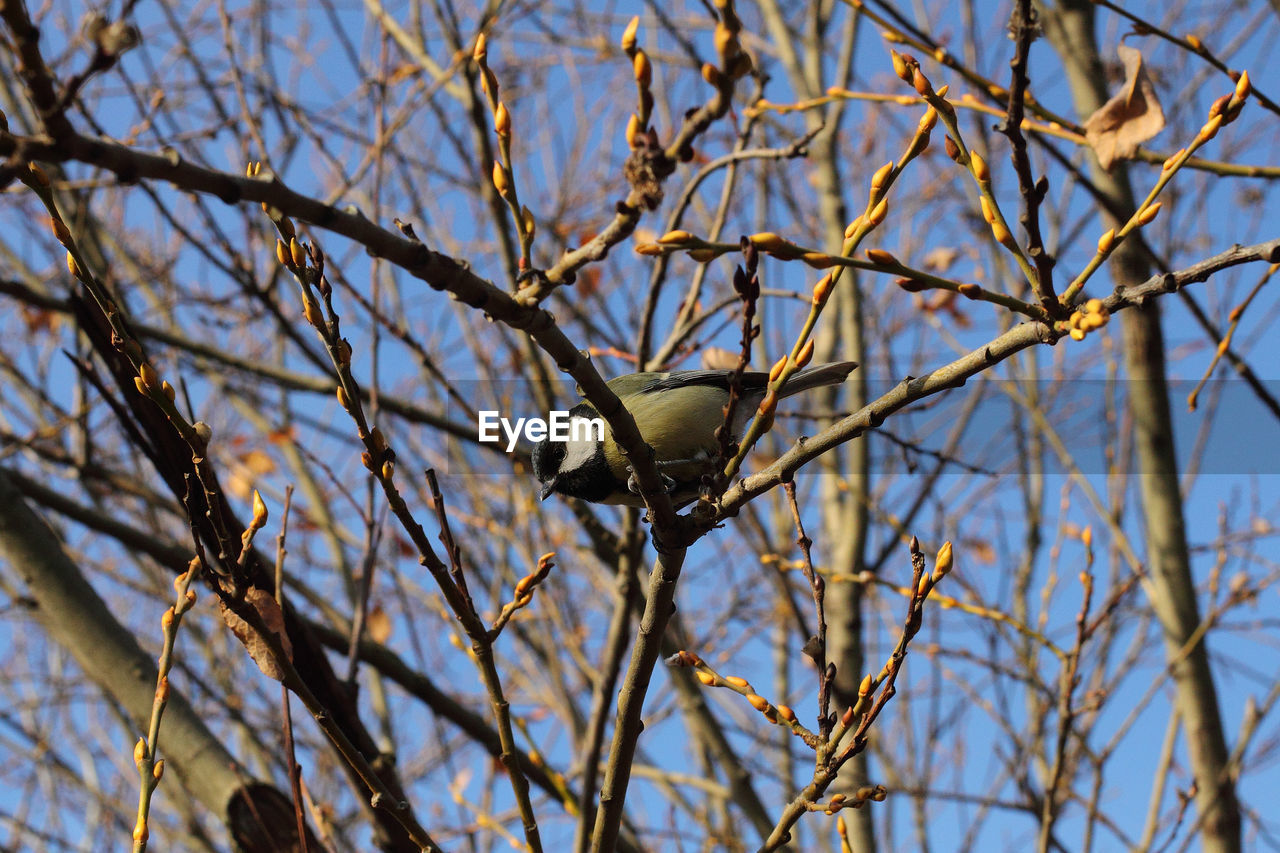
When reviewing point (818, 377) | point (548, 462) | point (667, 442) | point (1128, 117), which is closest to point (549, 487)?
point (548, 462)

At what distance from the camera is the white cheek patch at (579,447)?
298 centimetres

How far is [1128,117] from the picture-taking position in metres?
2.08

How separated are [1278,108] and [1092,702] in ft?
5.49

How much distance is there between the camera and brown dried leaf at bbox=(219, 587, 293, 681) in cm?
158

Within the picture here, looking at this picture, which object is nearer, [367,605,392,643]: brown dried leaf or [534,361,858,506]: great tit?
[534,361,858,506]: great tit

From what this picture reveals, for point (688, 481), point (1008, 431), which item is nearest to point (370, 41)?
point (688, 481)

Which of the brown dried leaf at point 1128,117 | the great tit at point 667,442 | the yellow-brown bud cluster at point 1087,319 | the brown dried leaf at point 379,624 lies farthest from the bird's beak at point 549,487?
the brown dried leaf at point 379,624

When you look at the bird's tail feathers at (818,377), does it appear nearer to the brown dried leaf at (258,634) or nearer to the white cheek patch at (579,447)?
the white cheek patch at (579,447)

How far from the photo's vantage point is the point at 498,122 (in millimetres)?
1319

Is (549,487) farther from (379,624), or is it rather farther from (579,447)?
(379,624)

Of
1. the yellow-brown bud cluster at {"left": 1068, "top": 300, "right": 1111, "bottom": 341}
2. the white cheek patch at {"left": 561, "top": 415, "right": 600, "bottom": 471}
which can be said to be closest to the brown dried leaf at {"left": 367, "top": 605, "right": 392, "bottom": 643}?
the white cheek patch at {"left": 561, "top": 415, "right": 600, "bottom": 471}

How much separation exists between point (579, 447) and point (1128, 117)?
1662mm

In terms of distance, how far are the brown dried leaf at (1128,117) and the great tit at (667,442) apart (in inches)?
35.5

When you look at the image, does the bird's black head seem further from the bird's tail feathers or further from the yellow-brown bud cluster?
the yellow-brown bud cluster
